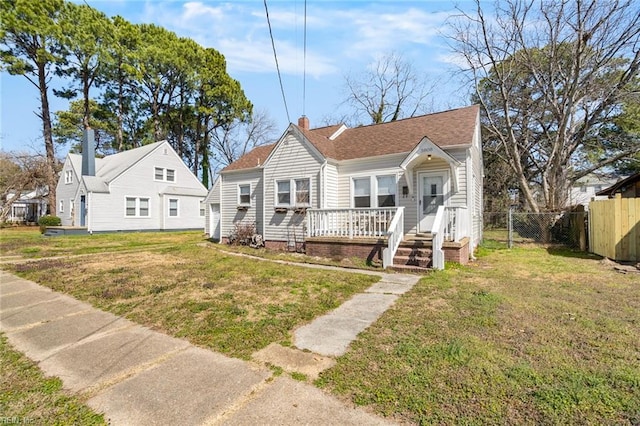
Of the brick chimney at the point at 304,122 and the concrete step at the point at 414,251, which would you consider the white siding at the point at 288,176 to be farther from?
the concrete step at the point at 414,251

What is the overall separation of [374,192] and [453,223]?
3.51 meters

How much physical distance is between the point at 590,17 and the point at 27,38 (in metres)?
36.3

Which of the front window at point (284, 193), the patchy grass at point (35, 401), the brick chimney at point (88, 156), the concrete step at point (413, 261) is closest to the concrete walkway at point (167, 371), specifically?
the patchy grass at point (35, 401)

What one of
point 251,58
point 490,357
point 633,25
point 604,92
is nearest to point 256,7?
point 251,58

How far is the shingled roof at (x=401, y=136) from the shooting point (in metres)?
11.1

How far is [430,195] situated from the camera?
10891 millimetres

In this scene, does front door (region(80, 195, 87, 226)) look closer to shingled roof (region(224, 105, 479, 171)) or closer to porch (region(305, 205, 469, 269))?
shingled roof (region(224, 105, 479, 171))

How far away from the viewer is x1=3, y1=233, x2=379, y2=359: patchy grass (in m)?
4.32

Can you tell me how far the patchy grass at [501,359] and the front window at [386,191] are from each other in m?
5.70

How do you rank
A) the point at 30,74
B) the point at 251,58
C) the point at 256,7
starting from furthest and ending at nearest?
the point at 30,74 < the point at 251,58 < the point at 256,7

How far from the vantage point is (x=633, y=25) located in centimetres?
1365

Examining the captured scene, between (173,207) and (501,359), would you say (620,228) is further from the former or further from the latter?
(173,207)

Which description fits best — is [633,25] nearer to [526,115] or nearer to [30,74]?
[526,115]

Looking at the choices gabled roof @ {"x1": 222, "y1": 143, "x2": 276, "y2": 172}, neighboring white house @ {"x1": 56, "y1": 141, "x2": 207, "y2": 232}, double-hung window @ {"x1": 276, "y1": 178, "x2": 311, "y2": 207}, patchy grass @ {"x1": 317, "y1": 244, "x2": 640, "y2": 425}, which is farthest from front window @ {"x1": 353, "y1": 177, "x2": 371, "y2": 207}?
neighboring white house @ {"x1": 56, "y1": 141, "x2": 207, "y2": 232}
